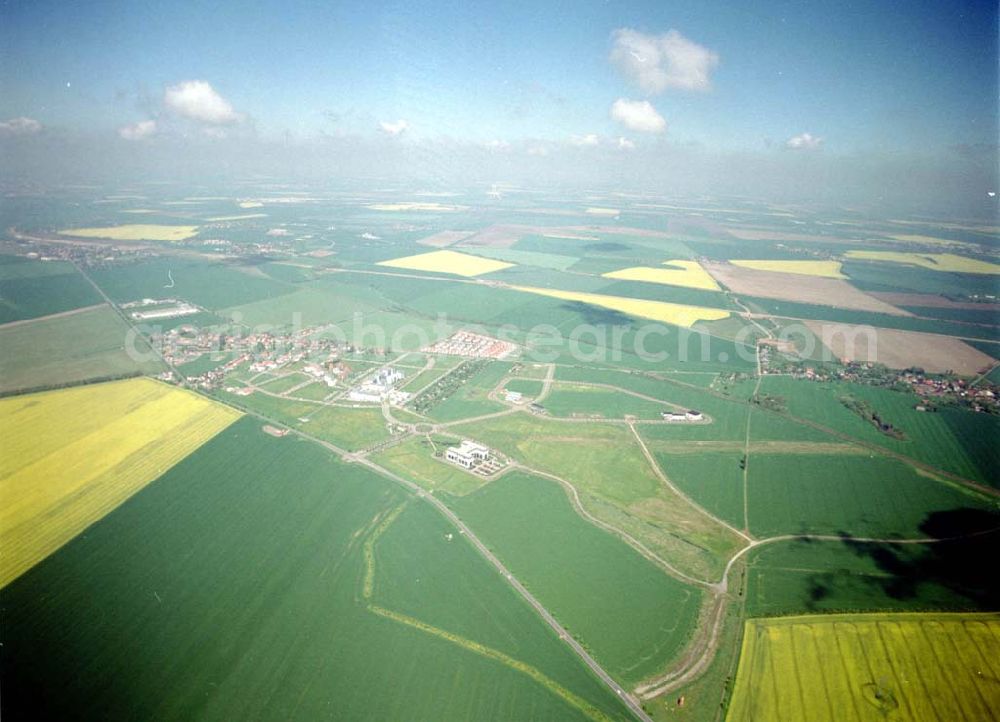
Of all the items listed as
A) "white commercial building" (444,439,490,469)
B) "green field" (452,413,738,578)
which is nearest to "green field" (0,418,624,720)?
"white commercial building" (444,439,490,469)

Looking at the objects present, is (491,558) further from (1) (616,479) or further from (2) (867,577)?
(2) (867,577)

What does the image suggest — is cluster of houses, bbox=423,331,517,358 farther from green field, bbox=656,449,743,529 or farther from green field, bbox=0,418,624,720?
green field, bbox=0,418,624,720

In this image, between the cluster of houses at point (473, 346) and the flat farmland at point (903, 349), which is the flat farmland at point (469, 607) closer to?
the cluster of houses at point (473, 346)

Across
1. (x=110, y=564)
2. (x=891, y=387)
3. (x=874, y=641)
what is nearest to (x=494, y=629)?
(x=874, y=641)

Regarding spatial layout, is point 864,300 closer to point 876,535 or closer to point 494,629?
point 876,535

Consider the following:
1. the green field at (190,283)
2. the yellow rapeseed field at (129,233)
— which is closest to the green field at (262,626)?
the green field at (190,283)
